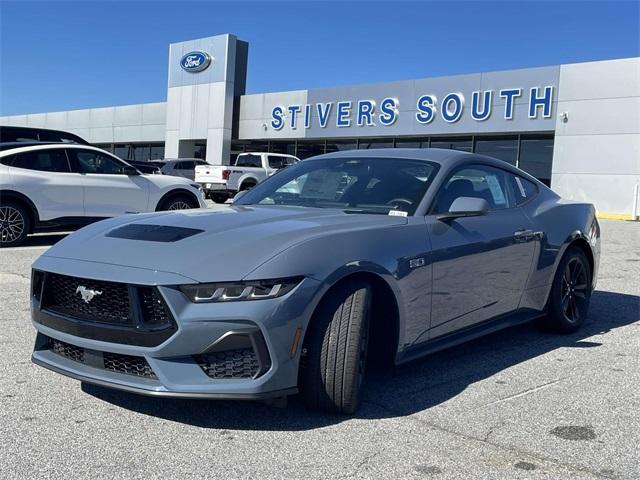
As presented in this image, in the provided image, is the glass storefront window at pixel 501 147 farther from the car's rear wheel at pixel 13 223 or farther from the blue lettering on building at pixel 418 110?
the car's rear wheel at pixel 13 223

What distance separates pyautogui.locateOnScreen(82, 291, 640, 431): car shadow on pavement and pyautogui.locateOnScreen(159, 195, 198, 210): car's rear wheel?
7176mm

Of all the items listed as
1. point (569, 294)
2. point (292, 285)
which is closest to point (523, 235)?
point (569, 294)

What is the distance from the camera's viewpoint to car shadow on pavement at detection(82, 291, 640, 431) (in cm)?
328

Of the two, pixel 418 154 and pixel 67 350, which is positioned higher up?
pixel 418 154

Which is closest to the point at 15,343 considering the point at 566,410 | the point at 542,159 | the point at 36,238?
the point at 566,410

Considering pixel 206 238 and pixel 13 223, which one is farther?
pixel 13 223

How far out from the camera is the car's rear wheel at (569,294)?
17.0ft

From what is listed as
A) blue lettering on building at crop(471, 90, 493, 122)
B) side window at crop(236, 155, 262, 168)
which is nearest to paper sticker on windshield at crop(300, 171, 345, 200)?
side window at crop(236, 155, 262, 168)

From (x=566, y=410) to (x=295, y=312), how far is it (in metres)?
1.72

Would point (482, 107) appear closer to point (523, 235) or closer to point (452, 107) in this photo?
point (452, 107)

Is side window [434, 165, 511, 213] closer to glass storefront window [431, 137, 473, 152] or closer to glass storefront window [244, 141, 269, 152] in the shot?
glass storefront window [431, 137, 473, 152]

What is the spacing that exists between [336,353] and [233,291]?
64cm

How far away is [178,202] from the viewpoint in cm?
1121

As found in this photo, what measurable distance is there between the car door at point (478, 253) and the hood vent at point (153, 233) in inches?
58.0
